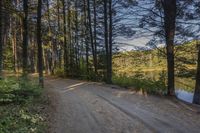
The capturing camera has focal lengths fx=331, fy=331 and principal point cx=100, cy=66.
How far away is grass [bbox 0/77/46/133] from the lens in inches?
341

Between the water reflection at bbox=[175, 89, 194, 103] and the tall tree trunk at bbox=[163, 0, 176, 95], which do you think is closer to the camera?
the tall tree trunk at bbox=[163, 0, 176, 95]

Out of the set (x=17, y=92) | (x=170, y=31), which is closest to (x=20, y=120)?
(x=17, y=92)

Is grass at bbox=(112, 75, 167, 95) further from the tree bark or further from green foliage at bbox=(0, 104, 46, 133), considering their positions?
green foliage at bbox=(0, 104, 46, 133)

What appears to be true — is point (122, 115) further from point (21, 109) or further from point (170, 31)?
point (170, 31)

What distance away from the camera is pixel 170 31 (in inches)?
632

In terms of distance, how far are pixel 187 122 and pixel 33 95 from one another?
6.57 m

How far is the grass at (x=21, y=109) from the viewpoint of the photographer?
8656 mm

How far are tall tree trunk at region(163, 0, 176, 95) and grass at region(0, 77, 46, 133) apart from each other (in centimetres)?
629

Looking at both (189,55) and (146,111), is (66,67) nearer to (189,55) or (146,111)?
(189,55)

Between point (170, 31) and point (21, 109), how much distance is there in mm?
8489

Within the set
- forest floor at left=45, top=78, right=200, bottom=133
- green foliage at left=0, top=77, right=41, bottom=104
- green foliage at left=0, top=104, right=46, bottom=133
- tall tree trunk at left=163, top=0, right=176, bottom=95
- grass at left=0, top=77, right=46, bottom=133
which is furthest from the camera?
tall tree trunk at left=163, top=0, right=176, bottom=95

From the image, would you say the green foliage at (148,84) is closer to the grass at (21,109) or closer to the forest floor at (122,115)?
the forest floor at (122,115)

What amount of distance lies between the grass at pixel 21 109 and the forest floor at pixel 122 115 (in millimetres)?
481

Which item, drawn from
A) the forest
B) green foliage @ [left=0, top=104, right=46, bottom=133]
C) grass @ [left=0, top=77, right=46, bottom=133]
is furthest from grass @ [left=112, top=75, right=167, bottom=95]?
green foliage @ [left=0, top=104, right=46, bottom=133]
